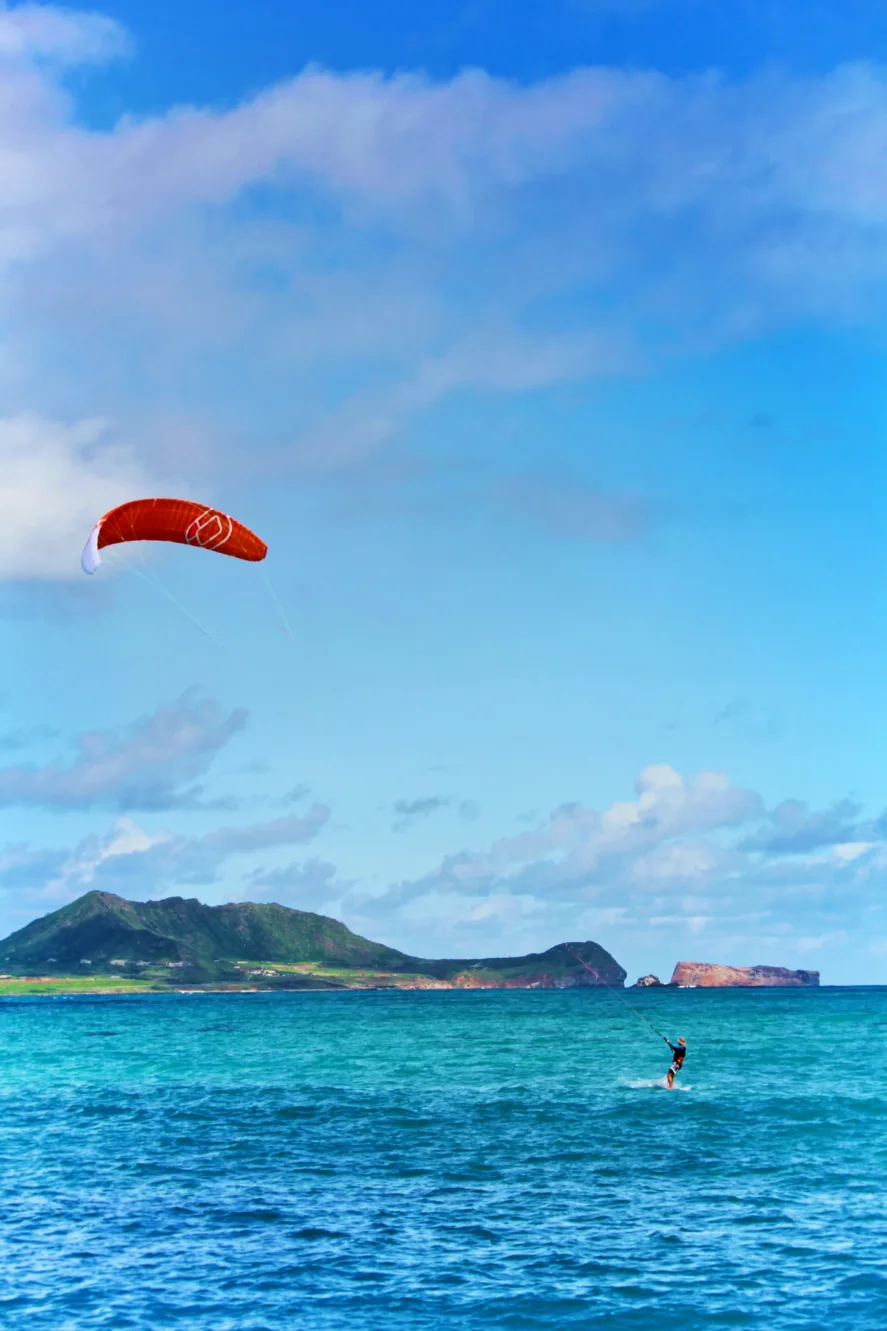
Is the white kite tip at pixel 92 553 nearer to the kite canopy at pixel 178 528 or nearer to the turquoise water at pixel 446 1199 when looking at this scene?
the kite canopy at pixel 178 528

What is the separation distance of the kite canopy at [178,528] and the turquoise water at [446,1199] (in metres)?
20.4

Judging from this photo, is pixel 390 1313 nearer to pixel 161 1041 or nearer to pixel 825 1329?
pixel 825 1329

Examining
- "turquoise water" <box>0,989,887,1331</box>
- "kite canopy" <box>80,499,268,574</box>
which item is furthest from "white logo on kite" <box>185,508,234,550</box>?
"turquoise water" <box>0,989,887,1331</box>

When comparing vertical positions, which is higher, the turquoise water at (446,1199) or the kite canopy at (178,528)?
the kite canopy at (178,528)

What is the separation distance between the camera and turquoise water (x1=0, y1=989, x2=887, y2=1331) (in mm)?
23734

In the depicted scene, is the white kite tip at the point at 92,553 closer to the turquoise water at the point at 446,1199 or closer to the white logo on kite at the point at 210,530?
the white logo on kite at the point at 210,530

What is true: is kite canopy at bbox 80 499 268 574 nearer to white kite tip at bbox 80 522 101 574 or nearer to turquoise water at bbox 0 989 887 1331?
white kite tip at bbox 80 522 101 574

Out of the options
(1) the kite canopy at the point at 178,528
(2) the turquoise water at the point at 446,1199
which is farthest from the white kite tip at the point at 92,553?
(2) the turquoise water at the point at 446,1199

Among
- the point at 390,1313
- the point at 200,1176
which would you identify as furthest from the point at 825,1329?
the point at 200,1176

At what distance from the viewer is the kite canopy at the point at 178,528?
42.9 meters

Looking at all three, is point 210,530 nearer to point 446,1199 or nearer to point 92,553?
point 92,553

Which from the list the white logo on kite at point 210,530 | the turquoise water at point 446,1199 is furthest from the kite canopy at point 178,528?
the turquoise water at point 446,1199

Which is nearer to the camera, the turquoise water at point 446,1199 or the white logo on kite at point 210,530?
the turquoise water at point 446,1199

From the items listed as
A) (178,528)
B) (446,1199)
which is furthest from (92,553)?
(446,1199)
